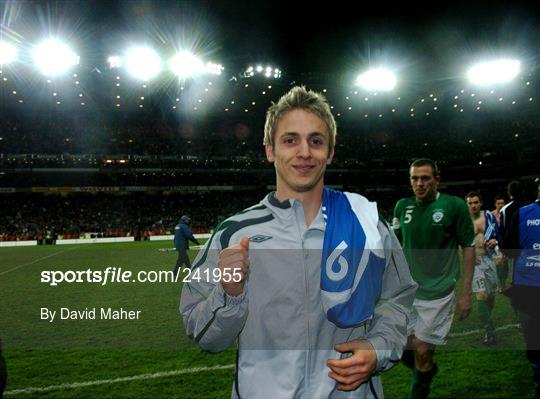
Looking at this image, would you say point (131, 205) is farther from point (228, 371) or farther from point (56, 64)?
point (228, 371)

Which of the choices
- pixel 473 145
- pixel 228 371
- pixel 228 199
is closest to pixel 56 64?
pixel 228 199

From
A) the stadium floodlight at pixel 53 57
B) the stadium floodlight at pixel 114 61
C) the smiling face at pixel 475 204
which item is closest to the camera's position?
the smiling face at pixel 475 204

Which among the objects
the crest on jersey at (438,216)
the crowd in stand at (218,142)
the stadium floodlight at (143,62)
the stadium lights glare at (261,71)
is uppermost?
the stadium lights glare at (261,71)

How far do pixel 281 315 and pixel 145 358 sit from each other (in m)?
5.71

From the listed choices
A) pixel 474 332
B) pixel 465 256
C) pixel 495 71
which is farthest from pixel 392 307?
pixel 495 71

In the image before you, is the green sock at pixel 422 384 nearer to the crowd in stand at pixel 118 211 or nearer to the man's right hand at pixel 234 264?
the man's right hand at pixel 234 264

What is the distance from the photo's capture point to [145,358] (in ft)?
22.4

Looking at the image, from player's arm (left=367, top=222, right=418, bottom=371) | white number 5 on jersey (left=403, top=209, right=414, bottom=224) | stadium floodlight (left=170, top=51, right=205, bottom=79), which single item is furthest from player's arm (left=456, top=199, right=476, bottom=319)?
stadium floodlight (left=170, top=51, right=205, bottom=79)

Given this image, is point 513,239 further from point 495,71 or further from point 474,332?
point 495,71

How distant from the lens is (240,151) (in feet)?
188

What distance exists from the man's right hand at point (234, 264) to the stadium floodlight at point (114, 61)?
49.4m

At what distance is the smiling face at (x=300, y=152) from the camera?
2041mm

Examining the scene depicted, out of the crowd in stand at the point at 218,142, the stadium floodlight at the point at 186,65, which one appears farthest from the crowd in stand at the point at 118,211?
the stadium floodlight at the point at 186,65

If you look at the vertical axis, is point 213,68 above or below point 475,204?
above
